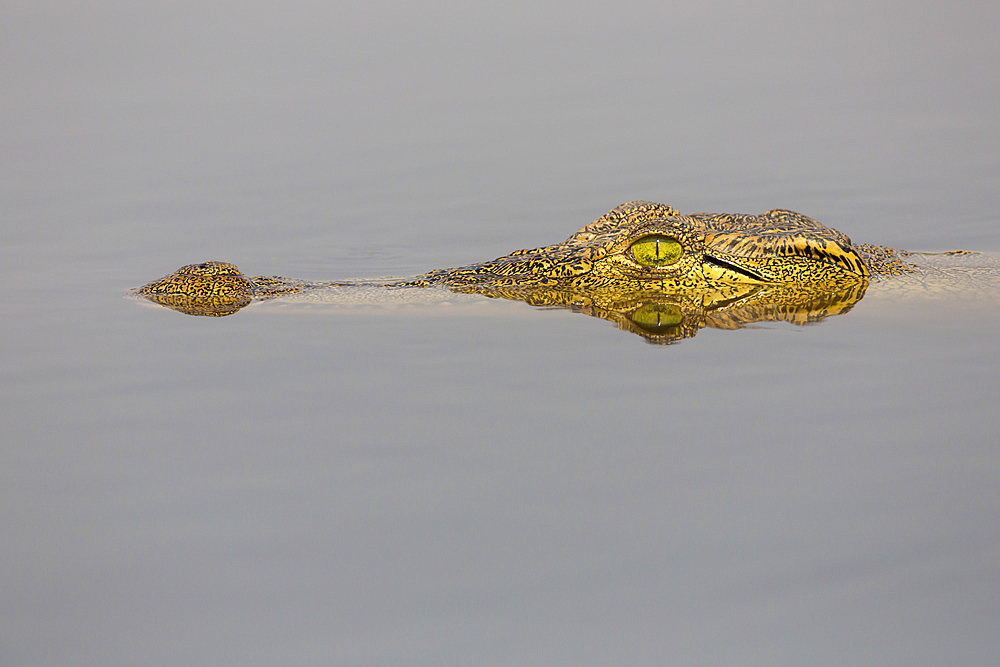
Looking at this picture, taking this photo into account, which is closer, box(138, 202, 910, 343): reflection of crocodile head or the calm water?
the calm water

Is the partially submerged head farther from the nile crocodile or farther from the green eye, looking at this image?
the green eye

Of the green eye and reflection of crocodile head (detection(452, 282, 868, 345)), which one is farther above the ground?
the green eye

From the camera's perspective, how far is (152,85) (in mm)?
16094

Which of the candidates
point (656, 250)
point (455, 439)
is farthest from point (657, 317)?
point (455, 439)

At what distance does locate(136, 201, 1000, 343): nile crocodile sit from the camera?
23.8 feet

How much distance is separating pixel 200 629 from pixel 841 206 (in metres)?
8.86

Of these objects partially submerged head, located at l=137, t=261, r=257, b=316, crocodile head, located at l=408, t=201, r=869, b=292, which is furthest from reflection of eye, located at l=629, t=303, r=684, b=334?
partially submerged head, located at l=137, t=261, r=257, b=316

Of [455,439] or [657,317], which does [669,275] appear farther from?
[455,439]

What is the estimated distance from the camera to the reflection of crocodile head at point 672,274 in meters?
7.24

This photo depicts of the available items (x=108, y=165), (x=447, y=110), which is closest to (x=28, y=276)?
(x=108, y=165)

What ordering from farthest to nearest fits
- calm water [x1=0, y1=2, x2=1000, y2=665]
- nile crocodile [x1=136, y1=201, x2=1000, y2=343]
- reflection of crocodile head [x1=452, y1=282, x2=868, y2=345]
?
nile crocodile [x1=136, y1=201, x2=1000, y2=343] < reflection of crocodile head [x1=452, y1=282, x2=868, y2=345] < calm water [x1=0, y1=2, x2=1000, y2=665]

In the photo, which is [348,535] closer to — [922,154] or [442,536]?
[442,536]

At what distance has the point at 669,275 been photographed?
24.1 ft

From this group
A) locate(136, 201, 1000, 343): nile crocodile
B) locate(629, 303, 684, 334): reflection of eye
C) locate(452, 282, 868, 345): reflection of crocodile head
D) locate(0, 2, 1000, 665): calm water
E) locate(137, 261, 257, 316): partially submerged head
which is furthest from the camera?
locate(137, 261, 257, 316): partially submerged head
